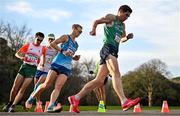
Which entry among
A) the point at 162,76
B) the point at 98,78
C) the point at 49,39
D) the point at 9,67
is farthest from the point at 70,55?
the point at 162,76

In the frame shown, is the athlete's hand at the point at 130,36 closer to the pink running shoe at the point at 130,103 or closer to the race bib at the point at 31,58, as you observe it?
the pink running shoe at the point at 130,103

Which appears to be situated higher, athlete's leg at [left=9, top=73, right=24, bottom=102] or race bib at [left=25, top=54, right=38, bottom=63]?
race bib at [left=25, top=54, right=38, bottom=63]

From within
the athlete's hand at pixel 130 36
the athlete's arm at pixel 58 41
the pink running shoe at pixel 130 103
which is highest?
the athlete's arm at pixel 58 41

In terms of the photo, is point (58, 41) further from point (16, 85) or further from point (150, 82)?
point (150, 82)

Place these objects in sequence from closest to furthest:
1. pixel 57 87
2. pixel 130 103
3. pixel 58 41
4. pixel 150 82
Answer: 1. pixel 130 103
2. pixel 57 87
3. pixel 58 41
4. pixel 150 82

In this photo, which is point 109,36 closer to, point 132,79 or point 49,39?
point 49,39

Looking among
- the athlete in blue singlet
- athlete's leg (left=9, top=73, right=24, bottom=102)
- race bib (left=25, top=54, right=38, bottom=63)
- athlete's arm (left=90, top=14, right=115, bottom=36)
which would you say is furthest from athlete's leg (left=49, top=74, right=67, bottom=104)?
race bib (left=25, top=54, right=38, bottom=63)

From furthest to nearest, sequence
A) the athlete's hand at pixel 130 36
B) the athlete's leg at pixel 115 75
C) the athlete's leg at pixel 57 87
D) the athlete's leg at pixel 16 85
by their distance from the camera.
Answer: the athlete's leg at pixel 16 85
the athlete's leg at pixel 57 87
the athlete's hand at pixel 130 36
the athlete's leg at pixel 115 75

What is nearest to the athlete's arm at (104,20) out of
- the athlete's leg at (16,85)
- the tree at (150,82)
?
the athlete's leg at (16,85)

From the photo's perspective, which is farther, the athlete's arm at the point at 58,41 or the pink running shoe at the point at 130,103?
the athlete's arm at the point at 58,41

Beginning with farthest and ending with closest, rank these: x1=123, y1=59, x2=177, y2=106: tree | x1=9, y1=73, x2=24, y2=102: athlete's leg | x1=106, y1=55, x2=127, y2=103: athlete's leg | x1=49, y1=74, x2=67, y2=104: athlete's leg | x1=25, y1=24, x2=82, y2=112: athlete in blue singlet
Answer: x1=123, y1=59, x2=177, y2=106: tree
x1=9, y1=73, x2=24, y2=102: athlete's leg
x1=25, y1=24, x2=82, y2=112: athlete in blue singlet
x1=49, y1=74, x2=67, y2=104: athlete's leg
x1=106, y1=55, x2=127, y2=103: athlete's leg

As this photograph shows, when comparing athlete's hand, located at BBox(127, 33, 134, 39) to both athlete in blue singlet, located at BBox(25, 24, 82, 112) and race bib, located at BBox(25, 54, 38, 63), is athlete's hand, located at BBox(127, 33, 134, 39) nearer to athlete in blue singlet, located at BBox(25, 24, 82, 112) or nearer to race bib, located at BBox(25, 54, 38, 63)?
athlete in blue singlet, located at BBox(25, 24, 82, 112)

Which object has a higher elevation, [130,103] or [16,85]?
[16,85]

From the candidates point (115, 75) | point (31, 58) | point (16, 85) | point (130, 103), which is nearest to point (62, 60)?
point (115, 75)
